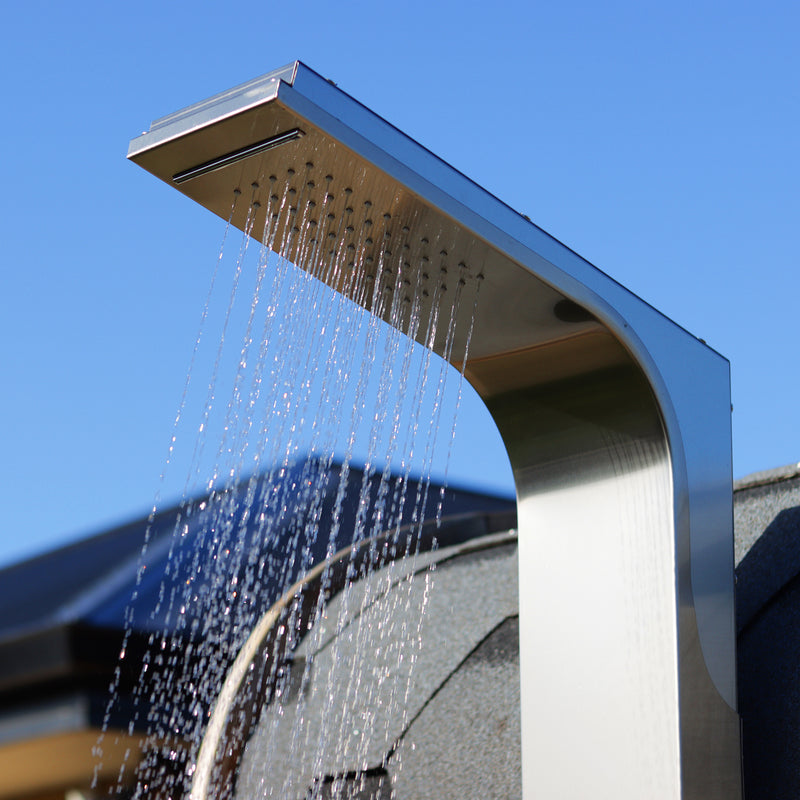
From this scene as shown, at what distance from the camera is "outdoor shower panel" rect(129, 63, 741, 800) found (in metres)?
1.28

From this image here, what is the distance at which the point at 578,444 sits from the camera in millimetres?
1642

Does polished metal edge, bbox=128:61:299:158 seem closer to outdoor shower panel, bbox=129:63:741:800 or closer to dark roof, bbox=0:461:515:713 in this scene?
outdoor shower panel, bbox=129:63:741:800

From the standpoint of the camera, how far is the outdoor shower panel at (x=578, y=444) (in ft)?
4.21

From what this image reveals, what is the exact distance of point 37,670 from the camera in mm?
2729

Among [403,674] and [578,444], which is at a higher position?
[578,444]

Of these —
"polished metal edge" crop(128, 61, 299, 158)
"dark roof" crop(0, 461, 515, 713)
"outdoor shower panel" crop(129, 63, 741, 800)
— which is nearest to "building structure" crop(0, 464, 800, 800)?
"dark roof" crop(0, 461, 515, 713)

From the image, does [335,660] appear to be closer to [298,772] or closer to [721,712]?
[298,772]

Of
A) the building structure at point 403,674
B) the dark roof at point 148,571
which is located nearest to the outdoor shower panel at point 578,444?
the building structure at point 403,674

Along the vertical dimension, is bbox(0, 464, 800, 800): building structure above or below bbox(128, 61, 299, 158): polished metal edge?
below

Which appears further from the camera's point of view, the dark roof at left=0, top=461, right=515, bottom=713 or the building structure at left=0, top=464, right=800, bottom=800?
the dark roof at left=0, top=461, right=515, bottom=713

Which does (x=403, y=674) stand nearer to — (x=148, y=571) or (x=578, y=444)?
(x=578, y=444)

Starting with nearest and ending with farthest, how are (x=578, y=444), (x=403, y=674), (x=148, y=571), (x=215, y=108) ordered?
(x=215, y=108) → (x=578, y=444) → (x=403, y=674) → (x=148, y=571)

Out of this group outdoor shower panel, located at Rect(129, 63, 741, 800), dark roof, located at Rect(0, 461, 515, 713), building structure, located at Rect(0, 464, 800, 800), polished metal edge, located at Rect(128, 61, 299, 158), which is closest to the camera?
polished metal edge, located at Rect(128, 61, 299, 158)

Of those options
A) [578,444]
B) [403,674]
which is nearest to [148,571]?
[403,674]
